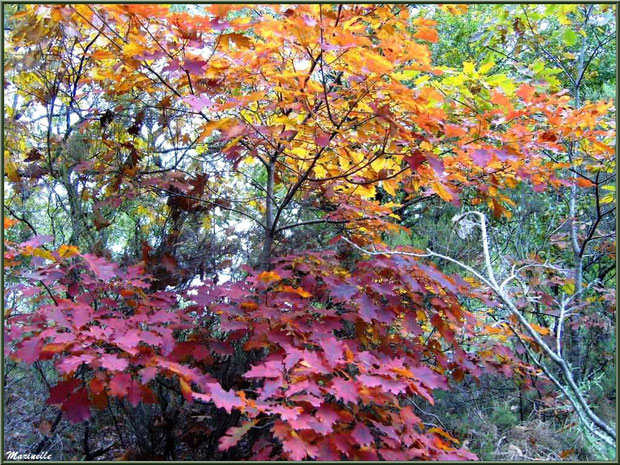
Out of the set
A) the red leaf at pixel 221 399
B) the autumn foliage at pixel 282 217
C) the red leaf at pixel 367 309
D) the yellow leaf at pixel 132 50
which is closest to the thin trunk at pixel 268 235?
the autumn foliage at pixel 282 217

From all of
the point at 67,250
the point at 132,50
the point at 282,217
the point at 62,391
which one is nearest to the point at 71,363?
the point at 62,391

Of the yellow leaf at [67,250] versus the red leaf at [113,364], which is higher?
the yellow leaf at [67,250]

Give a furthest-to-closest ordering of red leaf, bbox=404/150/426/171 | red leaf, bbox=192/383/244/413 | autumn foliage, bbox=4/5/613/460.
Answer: red leaf, bbox=404/150/426/171 → autumn foliage, bbox=4/5/613/460 → red leaf, bbox=192/383/244/413

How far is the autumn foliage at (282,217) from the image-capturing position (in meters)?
1.49

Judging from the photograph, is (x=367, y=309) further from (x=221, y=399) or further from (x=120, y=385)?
(x=120, y=385)

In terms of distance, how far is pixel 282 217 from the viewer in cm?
300

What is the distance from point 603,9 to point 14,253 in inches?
167

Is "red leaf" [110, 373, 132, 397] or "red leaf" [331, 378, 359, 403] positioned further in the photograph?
"red leaf" [110, 373, 132, 397]

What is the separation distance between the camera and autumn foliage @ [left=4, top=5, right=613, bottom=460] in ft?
4.88

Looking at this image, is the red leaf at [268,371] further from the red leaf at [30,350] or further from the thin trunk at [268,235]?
the thin trunk at [268,235]

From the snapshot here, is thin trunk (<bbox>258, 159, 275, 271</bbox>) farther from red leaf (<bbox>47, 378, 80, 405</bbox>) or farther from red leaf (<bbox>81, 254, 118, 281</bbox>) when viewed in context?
red leaf (<bbox>47, 378, 80, 405</bbox>)

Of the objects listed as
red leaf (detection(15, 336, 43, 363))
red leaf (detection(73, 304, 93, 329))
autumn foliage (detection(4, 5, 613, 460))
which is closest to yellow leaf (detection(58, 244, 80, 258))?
autumn foliage (detection(4, 5, 613, 460))

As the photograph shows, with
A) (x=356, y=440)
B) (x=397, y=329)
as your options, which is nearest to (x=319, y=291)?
(x=397, y=329)

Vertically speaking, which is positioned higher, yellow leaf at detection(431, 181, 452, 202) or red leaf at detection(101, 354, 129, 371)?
yellow leaf at detection(431, 181, 452, 202)
